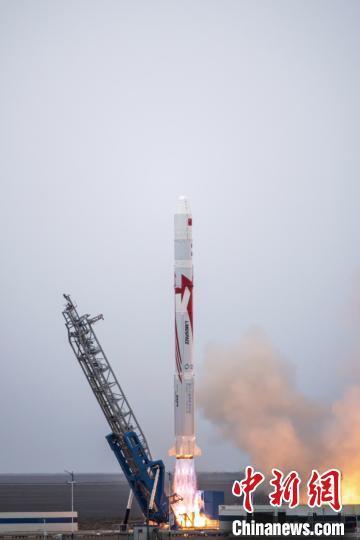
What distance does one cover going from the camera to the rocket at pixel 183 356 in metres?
88.4

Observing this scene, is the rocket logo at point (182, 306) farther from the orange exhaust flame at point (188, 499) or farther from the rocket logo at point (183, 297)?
the orange exhaust flame at point (188, 499)

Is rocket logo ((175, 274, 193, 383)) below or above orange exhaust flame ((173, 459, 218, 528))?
above

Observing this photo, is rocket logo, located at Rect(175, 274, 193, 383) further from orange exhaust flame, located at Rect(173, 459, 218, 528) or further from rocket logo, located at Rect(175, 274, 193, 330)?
orange exhaust flame, located at Rect(173, 459, 218, 528)

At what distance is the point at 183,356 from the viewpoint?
88.8 m

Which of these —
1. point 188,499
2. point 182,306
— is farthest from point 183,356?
point 188,499

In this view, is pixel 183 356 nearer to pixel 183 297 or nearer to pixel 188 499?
pixel 183 297

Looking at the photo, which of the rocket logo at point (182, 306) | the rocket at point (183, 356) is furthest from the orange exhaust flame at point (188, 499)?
the rocket logo at point (182, 306)

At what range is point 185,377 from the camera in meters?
88.8

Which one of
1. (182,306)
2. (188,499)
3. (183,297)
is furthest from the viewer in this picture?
(183,297)

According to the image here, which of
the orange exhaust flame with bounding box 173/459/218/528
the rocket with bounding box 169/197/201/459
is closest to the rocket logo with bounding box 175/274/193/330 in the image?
the rocket with bounding box 169/197/201/459

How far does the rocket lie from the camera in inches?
3482

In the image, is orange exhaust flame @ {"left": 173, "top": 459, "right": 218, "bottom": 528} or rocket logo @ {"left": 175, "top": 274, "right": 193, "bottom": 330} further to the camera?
rocket logo @ {"left": 175, "top": 274, "right": 193, "bottom": 330}

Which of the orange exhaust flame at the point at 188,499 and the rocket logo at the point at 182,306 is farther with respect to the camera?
the rocket logo at the point at 182,306

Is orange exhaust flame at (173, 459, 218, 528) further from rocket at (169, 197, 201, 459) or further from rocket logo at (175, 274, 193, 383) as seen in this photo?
Answer: rocket logo at (175, 274, 193, 383)
